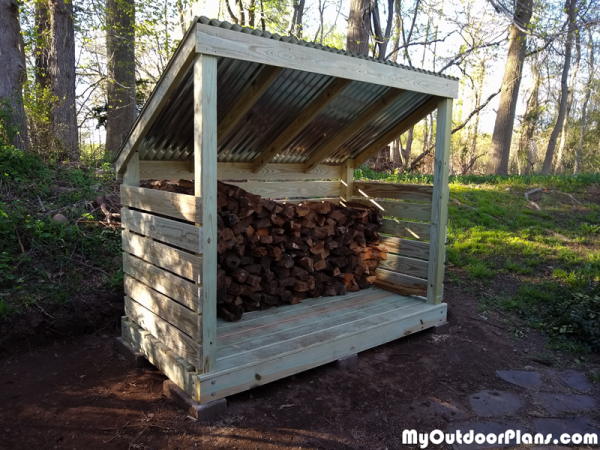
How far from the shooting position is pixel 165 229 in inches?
122

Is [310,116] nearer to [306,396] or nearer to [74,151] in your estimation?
[306,396]

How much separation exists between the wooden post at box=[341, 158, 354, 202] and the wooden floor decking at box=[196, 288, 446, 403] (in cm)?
133

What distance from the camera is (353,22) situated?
358 inches

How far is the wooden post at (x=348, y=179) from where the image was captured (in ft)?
18.1

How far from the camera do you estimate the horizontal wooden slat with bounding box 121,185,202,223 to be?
273 cm

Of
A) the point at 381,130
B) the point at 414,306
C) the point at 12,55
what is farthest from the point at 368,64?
the point at 12,55

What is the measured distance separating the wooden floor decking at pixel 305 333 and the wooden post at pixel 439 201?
10.1 inches

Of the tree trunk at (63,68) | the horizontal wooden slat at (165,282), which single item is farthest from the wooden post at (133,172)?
the tree trunk at (63,68)

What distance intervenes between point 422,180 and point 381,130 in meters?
4.56

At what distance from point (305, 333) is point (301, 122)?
200cm

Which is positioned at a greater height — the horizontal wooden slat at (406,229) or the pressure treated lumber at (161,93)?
the pressure treated lumber at (161,93)

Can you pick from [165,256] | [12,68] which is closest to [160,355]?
[165,256]

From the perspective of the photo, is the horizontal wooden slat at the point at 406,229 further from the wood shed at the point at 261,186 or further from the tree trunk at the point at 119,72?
the tree trunk at the point at 119,72

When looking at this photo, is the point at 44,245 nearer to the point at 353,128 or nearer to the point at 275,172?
the point at 275,172
